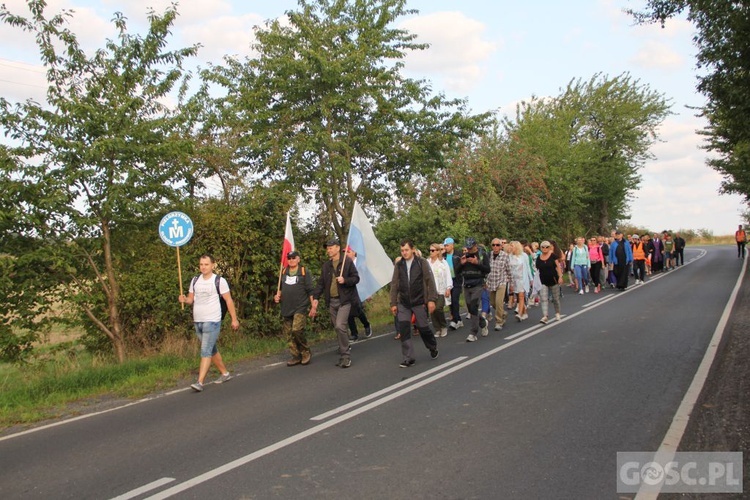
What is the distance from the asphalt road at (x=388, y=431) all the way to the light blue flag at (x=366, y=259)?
1318 millimetres

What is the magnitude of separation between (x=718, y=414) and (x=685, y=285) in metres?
15.6

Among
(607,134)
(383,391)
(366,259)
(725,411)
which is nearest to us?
(725,411)

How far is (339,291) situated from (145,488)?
5239mm

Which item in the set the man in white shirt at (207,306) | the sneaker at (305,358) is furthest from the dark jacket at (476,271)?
the man in white shirt at (207,306)

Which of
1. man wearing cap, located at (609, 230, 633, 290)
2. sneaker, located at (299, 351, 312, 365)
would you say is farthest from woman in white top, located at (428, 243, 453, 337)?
man wearing cap, located at (609, 230, 633, 290)

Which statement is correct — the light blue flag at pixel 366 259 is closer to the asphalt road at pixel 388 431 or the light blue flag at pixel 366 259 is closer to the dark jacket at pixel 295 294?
the dark jacket at pixel 295 294

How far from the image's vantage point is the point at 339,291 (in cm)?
954

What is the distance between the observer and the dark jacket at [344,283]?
31.1ft

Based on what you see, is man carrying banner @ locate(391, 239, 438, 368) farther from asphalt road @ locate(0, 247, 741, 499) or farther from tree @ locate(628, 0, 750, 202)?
tree @ locate(628, 0, 750, 202)

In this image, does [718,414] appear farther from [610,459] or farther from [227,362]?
[227,362]

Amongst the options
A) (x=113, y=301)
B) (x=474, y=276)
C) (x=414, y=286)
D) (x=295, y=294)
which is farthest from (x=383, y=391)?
(x=113, y=301)

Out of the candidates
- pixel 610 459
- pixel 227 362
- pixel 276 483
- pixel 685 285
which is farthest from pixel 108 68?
pixel 685 285

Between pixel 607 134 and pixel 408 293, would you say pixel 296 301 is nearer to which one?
pixel 408 293

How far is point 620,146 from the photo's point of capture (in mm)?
45469
